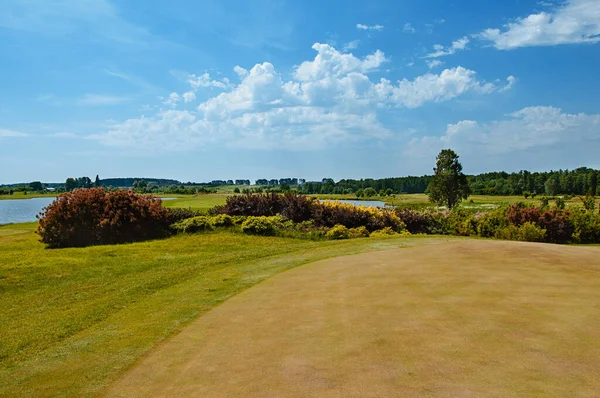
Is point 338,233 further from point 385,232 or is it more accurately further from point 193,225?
point 193,225

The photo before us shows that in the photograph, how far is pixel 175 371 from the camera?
15.0 ft

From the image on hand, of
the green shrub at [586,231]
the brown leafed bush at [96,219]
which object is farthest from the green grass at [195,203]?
the green shrub at [586,231]

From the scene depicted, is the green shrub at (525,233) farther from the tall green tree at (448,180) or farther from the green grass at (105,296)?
the tall green tree at (448,180)

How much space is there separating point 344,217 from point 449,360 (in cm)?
1568

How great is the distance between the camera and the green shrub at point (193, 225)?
1827cm

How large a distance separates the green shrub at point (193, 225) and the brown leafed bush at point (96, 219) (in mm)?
568

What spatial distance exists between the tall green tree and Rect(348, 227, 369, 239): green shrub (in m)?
29.9

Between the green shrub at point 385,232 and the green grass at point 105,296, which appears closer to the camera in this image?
the green grass at point 105,296

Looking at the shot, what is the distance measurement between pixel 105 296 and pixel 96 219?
8893 mm

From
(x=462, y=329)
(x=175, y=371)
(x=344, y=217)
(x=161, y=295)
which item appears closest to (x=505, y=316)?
(x=462, y=329)

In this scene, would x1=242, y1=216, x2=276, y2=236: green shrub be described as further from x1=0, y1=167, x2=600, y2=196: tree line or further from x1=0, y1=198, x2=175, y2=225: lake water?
x1=0, y1=167, x2=600, y2=196: tree line

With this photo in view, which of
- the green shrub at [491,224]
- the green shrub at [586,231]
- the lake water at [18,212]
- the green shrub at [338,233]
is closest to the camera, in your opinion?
the green shrub at [338,233]

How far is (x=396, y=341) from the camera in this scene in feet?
16.0

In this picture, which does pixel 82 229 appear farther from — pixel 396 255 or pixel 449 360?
pixel 449 360
